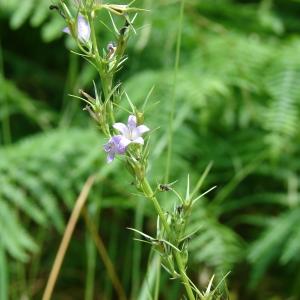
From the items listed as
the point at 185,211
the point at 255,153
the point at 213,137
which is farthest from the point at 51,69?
the point at 185,211

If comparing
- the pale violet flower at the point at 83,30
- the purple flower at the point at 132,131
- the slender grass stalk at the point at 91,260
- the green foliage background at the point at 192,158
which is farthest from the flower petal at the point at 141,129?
the slender grass stalk at the point at 91,260

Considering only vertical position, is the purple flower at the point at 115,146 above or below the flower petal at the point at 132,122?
below

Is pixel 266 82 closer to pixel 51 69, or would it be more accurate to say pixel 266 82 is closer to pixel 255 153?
pixel 255 153

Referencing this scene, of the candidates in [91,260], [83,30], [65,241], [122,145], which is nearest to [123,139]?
[122,145]

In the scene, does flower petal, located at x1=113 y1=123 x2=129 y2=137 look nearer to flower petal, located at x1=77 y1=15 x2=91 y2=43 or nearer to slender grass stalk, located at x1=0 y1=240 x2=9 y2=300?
flower petal, located at x1=77 y1=15 x2=91 y2=43

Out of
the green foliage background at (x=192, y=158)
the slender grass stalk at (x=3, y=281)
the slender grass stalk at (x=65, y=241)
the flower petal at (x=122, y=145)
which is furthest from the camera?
the green foliage background at (x=192, y=158)

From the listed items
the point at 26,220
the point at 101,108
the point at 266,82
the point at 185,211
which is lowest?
the point at 26,220

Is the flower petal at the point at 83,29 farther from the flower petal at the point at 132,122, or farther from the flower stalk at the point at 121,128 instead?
the flower petal at the point at 132,122
